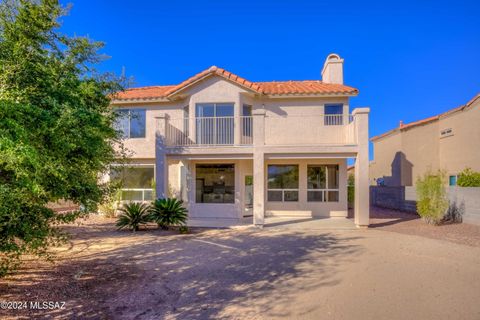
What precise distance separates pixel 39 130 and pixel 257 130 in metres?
8.41

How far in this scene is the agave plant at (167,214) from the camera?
10.6 meters

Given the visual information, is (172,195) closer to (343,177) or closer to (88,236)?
(88,236)

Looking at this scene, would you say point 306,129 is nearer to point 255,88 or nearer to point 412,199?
point 255,88

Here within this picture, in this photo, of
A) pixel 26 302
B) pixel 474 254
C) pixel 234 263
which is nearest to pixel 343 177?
pixel 474 254

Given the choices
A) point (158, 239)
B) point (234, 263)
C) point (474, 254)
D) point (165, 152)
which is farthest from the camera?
point (165, 152)

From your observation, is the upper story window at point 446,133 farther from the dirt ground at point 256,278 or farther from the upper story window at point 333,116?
the dirt ground at point 256,278

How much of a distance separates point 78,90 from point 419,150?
21.6 m

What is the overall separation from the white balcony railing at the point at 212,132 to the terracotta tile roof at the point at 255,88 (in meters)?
1.82

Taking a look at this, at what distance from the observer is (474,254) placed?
7.30 meters

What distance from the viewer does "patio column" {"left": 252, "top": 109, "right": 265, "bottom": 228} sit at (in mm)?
11203

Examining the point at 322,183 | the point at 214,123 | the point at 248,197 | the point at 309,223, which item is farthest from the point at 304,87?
the point at 309,223

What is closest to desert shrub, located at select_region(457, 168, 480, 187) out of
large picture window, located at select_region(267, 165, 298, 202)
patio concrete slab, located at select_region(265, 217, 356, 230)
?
patio concrete slab, located at select_region(265, 217, 356, 230)

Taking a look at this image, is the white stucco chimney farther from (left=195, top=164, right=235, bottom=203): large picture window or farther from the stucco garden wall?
(left=195, top=164, right=235, bottom=203): large picture window

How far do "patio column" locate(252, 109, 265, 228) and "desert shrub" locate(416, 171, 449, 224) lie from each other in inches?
296
